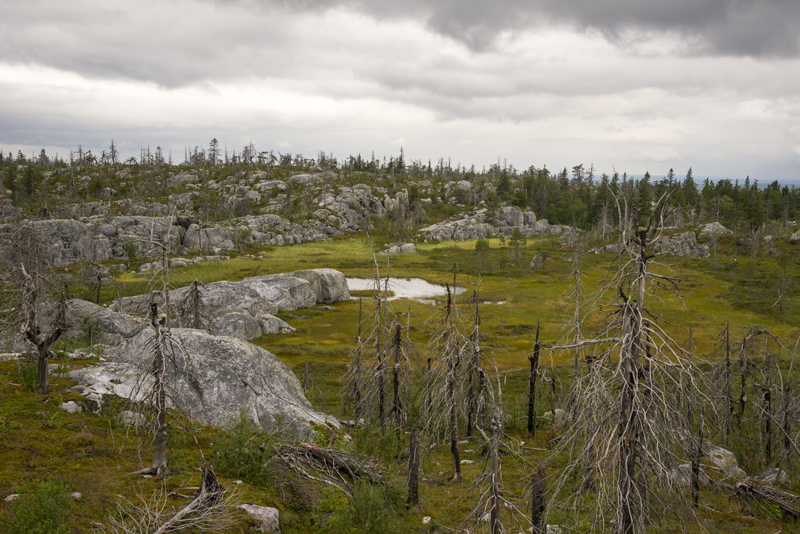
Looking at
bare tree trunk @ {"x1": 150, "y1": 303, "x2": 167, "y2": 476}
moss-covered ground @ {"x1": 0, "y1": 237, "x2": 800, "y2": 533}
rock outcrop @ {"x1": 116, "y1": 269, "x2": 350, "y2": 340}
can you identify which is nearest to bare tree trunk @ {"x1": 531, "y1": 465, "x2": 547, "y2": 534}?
moss-covered ground @ {"x1": 0, "y1": 237, "x2": 800, "y2": 533}

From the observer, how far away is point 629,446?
8047 mm

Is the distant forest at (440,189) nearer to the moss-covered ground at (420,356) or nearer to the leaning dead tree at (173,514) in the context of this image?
the moss-covered ground at (420,356)

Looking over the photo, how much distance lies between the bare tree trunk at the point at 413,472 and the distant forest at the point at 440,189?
102 meters

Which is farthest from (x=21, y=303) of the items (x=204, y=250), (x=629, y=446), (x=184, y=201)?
(x=184, y=201)

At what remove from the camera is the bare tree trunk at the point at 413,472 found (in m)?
15.1

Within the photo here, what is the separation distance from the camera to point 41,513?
827cm

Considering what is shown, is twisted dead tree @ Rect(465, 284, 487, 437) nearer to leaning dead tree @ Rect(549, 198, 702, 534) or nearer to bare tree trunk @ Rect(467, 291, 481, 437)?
bare tree trunk @ Rect(467, 291, 481, 437)

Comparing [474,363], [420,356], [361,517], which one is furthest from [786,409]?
[361,517]

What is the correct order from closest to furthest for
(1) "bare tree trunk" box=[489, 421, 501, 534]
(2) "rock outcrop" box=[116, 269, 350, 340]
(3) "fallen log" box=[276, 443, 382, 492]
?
(1) "bare tree trunk" box=[489, 421, 501, 534] → (3) "fallen log" box=[276, 443, 382, 492] → (2) "rock outcrop" box=[116, 269, 350, 340]

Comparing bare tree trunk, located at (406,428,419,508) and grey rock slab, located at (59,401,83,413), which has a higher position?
grey rock slab, located at (59,401,83,413)

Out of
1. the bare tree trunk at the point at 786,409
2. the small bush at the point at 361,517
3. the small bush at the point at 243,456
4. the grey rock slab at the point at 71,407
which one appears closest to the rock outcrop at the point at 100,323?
the grey rock slab at the point at 71,407

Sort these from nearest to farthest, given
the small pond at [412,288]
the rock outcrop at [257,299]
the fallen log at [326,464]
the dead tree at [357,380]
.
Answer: the fallen log at [326,464]
the dead tree at [357,380]
the rock outcrop at [257,299]
the small pond at [412,288]

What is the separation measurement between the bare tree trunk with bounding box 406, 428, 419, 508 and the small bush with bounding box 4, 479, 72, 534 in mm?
9370

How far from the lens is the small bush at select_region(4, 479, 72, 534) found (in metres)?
8.06
